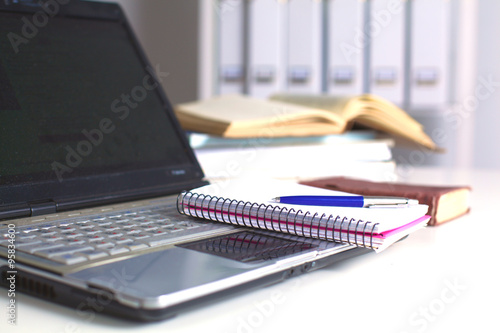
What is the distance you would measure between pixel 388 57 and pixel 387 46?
3 cm

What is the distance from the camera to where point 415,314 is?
15.8 inches

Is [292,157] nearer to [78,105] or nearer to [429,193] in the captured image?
[429,193]

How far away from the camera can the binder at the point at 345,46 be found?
5.30ft

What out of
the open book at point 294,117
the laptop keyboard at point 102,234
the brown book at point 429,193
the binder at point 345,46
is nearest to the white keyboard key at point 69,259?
the laptop keyboard at point 102,234

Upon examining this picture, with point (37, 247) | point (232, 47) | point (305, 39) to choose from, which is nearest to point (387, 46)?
point (305, 39)

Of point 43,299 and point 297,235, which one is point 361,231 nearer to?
point 297,235

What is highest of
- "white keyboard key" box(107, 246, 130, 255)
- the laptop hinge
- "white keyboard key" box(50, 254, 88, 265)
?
"white keyboard key" box(50, 254, 88, 265)

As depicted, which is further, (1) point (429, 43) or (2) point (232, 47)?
(2) point (232, 47)

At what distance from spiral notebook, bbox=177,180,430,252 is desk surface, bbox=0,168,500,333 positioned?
4cm

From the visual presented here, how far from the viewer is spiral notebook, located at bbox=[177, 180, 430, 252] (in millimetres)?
458

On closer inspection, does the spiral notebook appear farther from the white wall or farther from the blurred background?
the white wall

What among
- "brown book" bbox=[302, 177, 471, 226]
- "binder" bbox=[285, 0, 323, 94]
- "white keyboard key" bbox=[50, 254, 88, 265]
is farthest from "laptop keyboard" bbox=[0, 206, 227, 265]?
"binder" bbox=[285, 0, 323, 94]

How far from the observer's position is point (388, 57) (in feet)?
5.30

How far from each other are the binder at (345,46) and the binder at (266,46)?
0.14 metres
